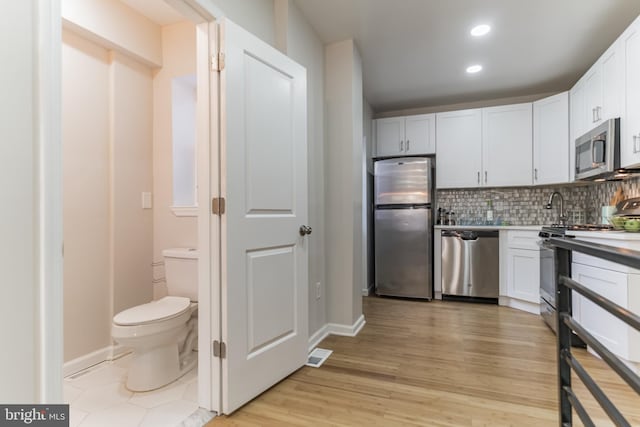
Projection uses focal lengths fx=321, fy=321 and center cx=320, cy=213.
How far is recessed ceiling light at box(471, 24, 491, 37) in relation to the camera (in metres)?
2.59

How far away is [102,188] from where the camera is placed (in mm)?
2283

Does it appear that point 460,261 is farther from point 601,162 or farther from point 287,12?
point 287,12

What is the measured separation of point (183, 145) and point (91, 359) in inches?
66.3

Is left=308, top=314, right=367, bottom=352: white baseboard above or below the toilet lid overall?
below

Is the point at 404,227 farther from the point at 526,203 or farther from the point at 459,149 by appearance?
the point at 526,203

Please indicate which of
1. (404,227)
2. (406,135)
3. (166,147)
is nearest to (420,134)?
(406,135)

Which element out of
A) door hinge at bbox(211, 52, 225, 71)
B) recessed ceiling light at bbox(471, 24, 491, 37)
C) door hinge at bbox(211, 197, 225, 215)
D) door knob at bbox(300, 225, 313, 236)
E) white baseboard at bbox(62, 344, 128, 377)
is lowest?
white baseboard at bbox(62, 344, 128, 377)

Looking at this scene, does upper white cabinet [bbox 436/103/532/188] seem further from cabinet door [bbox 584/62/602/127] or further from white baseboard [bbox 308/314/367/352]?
white baseboard [bbox 308/314/367/352]

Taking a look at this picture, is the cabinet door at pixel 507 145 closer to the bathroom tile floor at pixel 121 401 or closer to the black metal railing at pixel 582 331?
the black metal railing at pixel 582 331

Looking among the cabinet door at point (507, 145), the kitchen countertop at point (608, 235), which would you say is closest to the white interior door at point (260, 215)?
the kitchen countertop at point (608, 235)

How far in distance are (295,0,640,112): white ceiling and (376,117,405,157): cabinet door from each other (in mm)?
521

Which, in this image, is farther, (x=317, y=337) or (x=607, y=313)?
(x=317, y=337)

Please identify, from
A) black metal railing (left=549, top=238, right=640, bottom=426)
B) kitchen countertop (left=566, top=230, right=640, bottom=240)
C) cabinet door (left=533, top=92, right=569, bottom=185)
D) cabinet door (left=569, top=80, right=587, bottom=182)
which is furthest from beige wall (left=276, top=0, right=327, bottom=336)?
cabinet door (left=533, top=92, right=569, bottom=185)

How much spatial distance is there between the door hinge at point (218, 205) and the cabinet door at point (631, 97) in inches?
113
